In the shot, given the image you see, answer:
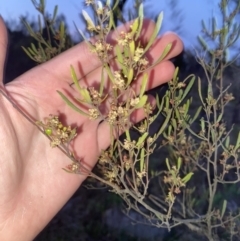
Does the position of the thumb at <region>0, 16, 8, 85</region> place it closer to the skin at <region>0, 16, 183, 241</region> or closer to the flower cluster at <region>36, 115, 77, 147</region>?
the skin at <region>0, 16, 183, 241</region>

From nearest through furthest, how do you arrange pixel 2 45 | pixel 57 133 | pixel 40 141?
pixel 57 133
pixel 2 45
pixel 40 141

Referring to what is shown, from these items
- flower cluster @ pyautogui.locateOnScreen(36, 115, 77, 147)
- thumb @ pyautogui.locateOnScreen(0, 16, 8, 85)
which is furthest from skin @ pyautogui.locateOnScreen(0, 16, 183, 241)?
flower cluster @ pyautogui.locateOnScreen(36, 115, 77, 147)

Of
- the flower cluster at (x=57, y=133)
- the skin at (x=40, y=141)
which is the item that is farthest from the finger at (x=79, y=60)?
the flower cluster at (x=57, y=133)

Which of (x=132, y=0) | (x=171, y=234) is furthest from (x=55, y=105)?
(x=171, y=234)

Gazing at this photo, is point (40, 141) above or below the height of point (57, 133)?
below

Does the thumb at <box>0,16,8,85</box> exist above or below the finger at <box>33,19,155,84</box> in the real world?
above

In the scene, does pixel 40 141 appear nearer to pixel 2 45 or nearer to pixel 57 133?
pixel 2 45

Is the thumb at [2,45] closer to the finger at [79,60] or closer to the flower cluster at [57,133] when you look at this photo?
the finger at [79,60]

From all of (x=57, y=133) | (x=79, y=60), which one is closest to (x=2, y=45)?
(x=79, y=60)
